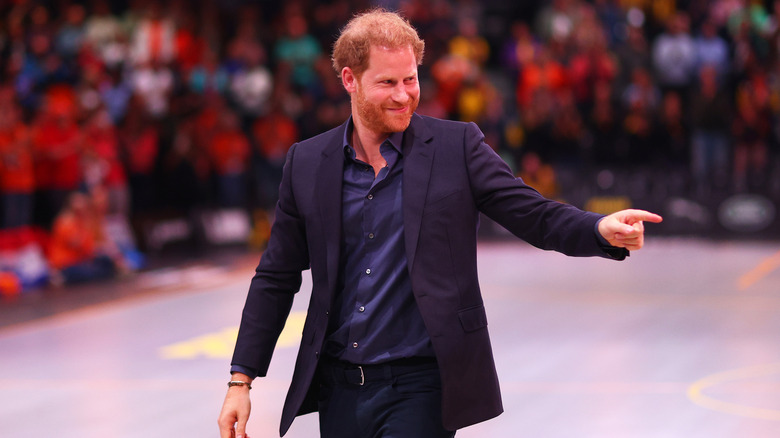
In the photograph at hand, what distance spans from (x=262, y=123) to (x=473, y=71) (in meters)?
3.71

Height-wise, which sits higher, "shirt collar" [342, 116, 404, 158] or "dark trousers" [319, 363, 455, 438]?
"shirt collar" [342, 116, 404, 158]

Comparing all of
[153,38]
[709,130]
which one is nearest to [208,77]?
[153,38]

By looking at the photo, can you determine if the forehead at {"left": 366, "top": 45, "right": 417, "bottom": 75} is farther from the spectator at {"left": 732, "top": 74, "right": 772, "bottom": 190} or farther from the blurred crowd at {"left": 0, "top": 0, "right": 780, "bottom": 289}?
the spectator at {"left": 732, "top": 74, "right": 772, "bottom": 190}

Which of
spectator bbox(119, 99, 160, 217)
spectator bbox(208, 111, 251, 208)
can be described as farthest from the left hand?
spectator bbox(208, 111, 251, 208)

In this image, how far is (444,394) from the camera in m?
3.37

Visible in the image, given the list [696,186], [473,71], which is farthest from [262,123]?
[696,186]

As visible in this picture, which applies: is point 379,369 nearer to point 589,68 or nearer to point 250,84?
point 589,68

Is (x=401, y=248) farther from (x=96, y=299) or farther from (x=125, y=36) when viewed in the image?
(x=125, y=36)

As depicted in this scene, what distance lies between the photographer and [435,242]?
3443 mm

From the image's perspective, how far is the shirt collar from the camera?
3.54m

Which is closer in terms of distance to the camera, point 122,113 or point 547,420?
point 547,420

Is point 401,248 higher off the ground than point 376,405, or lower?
higher


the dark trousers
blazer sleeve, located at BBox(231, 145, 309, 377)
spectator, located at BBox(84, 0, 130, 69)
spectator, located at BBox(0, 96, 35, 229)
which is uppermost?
spectator, located at BBox(84, 0, 130, 69)

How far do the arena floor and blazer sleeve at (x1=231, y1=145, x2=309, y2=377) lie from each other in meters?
3.23
